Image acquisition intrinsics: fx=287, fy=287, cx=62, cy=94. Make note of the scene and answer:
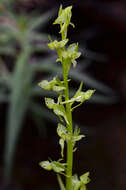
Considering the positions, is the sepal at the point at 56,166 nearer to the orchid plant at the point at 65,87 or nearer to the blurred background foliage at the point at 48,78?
the orchid plant at the point at 65,87

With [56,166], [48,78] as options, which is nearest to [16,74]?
[48,78]

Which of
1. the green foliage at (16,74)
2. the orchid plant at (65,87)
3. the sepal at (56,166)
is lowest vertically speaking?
the sepal at (56,166)

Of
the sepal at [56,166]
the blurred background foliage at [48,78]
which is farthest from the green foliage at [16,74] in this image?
the sepal at [56,166]

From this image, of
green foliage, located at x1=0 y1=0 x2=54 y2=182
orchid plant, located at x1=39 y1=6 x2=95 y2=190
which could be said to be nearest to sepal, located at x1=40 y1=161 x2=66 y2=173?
orchid plant, located at x1=39 y1=6 x2=95 y2=190

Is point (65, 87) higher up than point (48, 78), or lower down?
lower down

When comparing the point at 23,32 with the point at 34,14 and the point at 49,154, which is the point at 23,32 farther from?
the point at 49,154

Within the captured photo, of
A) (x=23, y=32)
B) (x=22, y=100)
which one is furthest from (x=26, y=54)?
(x=22, y=100)

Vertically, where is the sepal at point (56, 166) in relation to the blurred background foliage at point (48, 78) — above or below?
below

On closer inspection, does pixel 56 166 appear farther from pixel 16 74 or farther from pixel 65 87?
pixel 16 74
